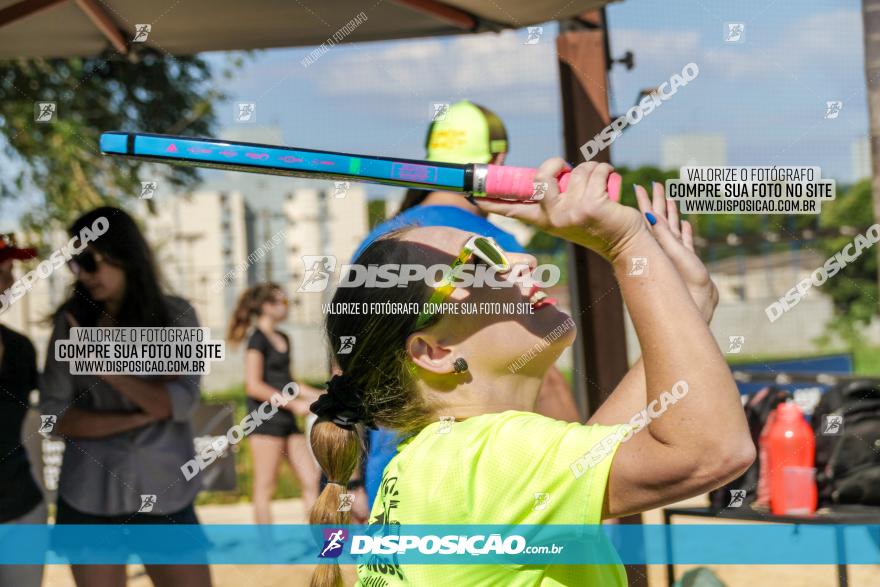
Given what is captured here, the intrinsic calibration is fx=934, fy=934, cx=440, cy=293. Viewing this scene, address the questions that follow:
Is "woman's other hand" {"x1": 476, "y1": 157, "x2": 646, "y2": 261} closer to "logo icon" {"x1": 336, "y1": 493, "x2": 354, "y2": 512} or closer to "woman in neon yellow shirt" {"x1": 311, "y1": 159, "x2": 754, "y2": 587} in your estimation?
"woman in neon yellow shirt" {"x1": 311, "y1": 159, "x2": 754, "y2": 587}

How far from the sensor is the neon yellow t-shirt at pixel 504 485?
125 cm

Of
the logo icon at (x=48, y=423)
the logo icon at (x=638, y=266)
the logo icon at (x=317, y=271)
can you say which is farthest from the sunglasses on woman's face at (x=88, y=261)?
the logo icon at (x=638, y=266)

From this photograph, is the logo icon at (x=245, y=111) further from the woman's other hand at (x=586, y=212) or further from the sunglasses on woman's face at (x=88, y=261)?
the woman's other hand at (x=586, y=212)

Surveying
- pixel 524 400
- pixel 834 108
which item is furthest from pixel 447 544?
pixel 834 108

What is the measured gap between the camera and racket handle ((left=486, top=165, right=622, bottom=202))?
119cm

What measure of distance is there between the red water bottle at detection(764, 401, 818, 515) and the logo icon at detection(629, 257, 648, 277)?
7.16ft

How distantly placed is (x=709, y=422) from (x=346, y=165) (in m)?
0.61

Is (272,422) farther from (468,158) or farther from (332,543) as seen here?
(332,543)

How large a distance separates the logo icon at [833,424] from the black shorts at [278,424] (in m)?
3.10

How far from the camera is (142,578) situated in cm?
539

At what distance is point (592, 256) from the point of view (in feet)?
11.1

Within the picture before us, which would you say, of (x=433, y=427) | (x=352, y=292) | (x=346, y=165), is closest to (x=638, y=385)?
(x=433, y=427)

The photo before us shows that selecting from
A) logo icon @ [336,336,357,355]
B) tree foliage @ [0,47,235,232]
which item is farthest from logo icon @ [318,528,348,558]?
tree foliage @ [0,47,235,232]

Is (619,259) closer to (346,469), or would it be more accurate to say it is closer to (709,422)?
(709,422)
